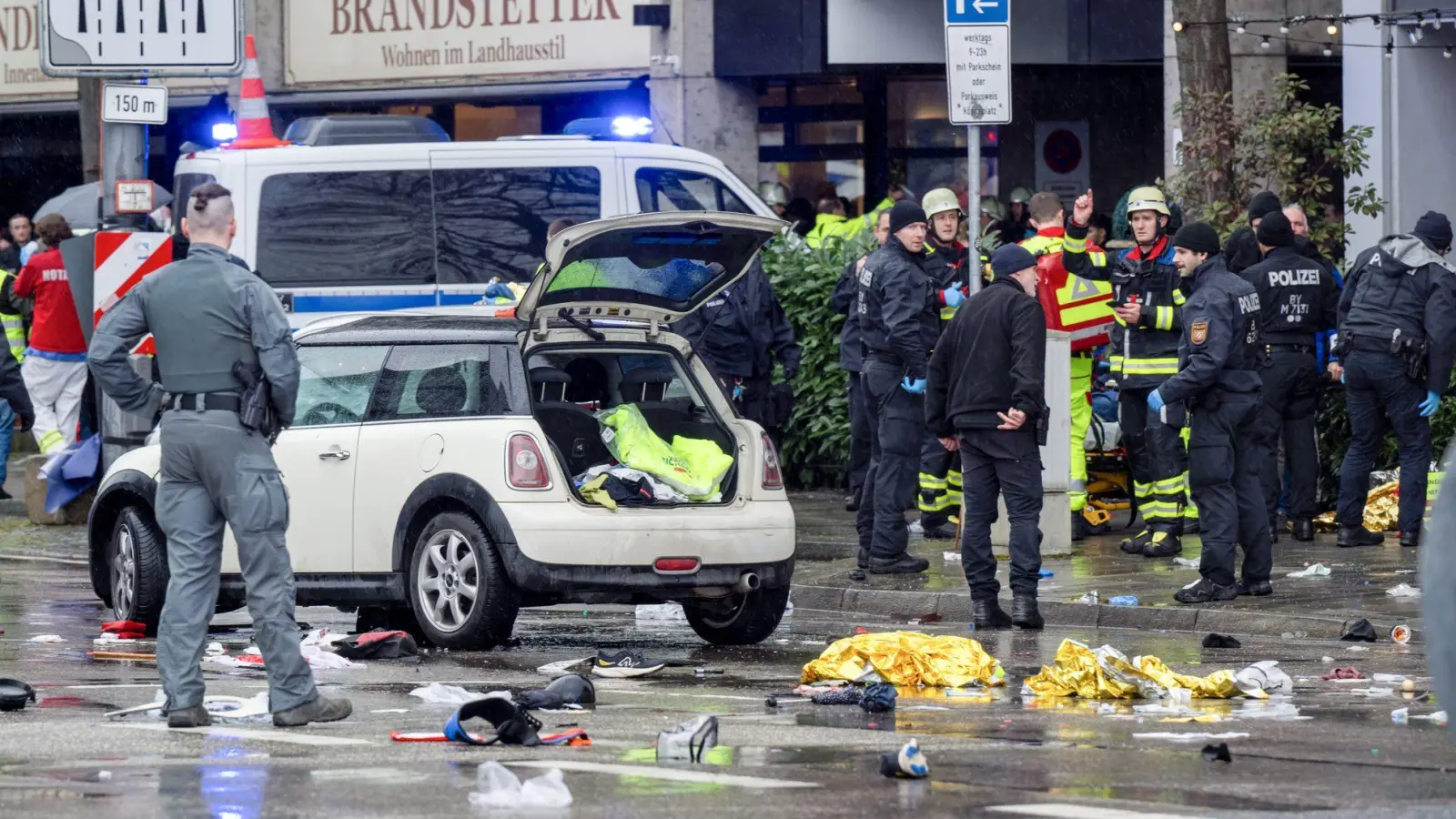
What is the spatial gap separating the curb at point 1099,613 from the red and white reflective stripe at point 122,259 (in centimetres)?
493

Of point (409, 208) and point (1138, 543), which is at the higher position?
point (409, 208)

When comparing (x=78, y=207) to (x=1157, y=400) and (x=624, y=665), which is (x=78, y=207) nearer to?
(x=1157, y=400)

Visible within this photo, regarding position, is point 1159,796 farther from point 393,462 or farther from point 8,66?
point 8,66

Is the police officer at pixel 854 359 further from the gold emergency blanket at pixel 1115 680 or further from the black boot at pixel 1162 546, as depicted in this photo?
the gold emergency blanket at pixel 1115 680

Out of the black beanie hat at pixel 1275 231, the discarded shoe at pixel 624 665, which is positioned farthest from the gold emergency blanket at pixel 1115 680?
the black beanie hat at pixel 1275 231

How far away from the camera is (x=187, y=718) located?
26.4 feet

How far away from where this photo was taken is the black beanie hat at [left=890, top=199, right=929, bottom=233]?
13305mm

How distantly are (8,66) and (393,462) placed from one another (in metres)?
21.5

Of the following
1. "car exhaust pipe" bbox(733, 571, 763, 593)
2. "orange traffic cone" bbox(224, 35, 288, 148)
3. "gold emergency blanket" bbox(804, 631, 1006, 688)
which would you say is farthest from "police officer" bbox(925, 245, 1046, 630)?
"orange traffic cone" bbox(224, 35, 288, 148)

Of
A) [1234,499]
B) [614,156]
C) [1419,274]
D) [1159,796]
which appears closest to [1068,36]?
[614,156]

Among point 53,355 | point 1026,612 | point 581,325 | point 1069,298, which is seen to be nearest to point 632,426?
point 581,325

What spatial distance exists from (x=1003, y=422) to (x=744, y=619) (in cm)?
159

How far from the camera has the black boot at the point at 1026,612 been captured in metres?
11.8

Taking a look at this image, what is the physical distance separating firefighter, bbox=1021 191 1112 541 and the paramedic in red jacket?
7.99m
